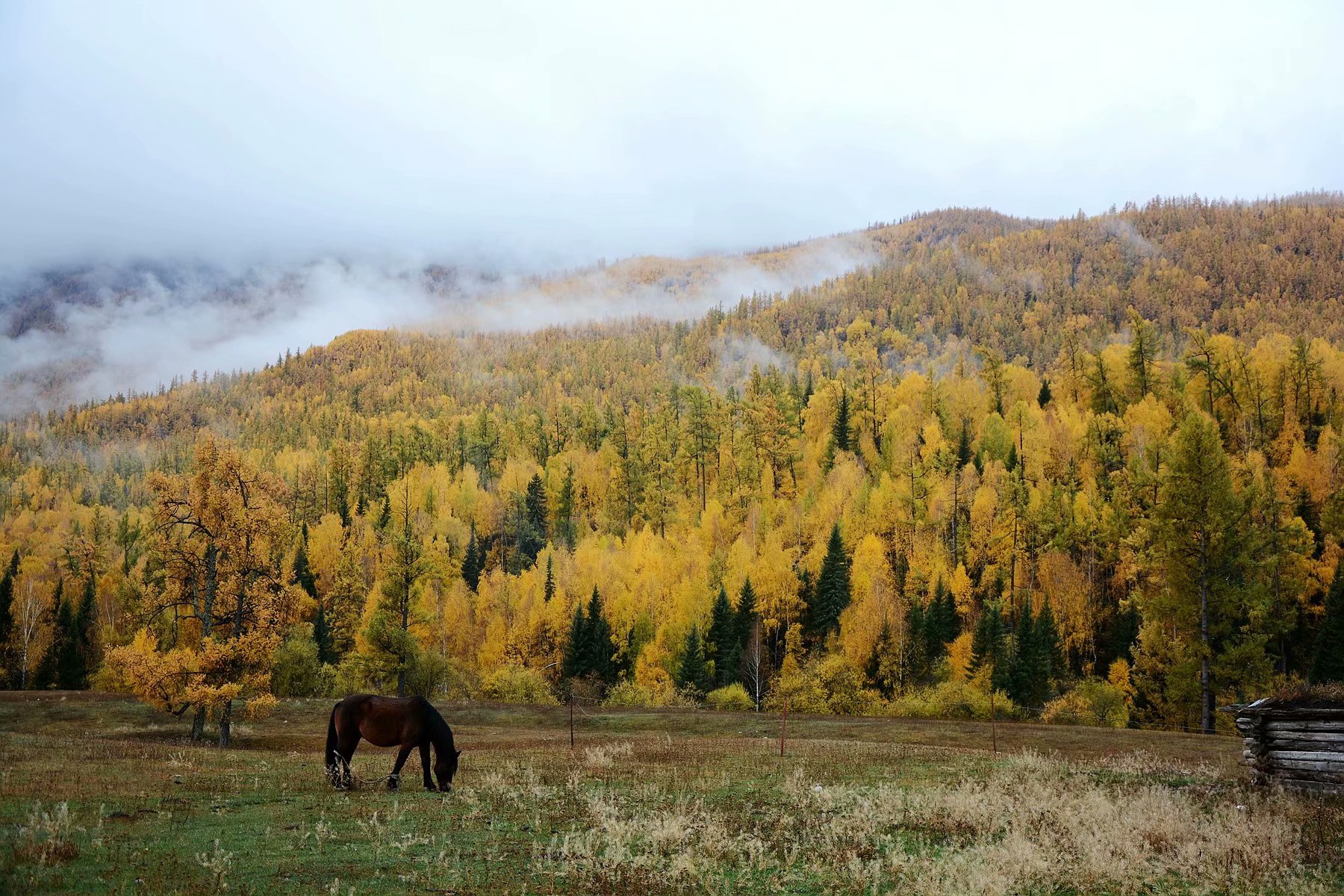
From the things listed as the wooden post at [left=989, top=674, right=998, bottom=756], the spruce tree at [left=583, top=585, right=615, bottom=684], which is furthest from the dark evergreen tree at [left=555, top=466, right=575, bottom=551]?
the wooden post at [left=989, top=674, right=998, bottom=756]

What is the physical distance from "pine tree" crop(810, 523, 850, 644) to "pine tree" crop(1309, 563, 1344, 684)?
36.8 metres

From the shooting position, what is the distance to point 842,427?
→ 11250 centimetres

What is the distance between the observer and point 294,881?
10.9m

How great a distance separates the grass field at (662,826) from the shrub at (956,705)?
28.7 m

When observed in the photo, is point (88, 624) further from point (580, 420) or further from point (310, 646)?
point (580, 420)

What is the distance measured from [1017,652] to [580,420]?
101m

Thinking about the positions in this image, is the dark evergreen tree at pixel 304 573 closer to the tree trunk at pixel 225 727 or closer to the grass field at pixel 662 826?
the tree trunk at pixel 225 727

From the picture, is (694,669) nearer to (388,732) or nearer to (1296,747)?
(388,732)

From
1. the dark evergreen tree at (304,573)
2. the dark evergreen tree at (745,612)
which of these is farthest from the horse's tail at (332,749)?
the dark evergreen tree at (304,573)

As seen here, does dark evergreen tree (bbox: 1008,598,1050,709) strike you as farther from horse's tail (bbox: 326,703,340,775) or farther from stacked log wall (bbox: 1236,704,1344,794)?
horse's tail (bbox: 326,703,340,775)

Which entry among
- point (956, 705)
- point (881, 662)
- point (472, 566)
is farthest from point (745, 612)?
point (472, 566)

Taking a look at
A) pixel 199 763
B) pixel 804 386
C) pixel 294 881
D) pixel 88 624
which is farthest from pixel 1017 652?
pixel 88 624

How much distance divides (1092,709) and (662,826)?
49.9m

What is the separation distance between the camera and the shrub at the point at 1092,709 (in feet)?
173
